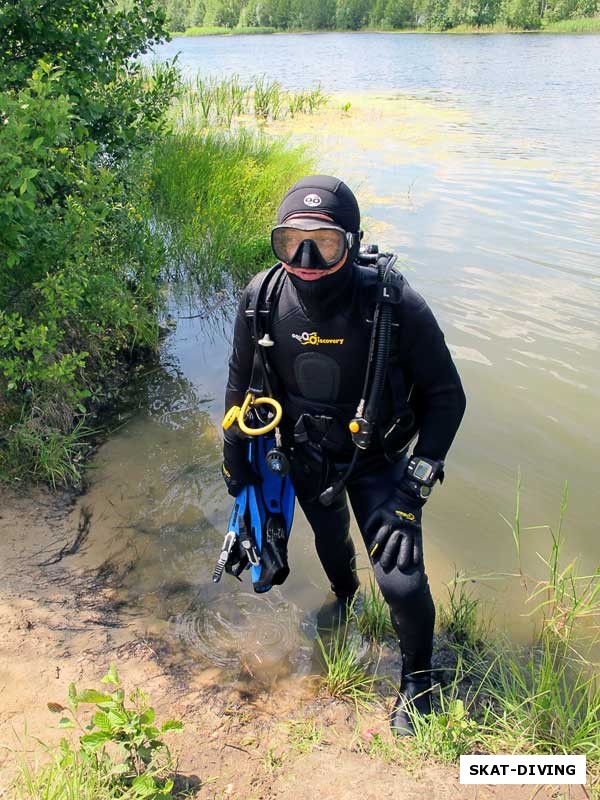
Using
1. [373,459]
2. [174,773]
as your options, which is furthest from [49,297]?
[174,773]

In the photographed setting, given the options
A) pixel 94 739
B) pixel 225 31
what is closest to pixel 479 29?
pixel 225 31

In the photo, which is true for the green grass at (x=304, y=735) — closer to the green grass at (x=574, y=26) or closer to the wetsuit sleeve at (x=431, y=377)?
the wetsuit sleeve at (x=431, y=377)

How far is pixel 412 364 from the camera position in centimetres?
226

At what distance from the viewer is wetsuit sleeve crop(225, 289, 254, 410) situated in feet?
7.96

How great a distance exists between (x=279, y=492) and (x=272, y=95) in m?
13.8

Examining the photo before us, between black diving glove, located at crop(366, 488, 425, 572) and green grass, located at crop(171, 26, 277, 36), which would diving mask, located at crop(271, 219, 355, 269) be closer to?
black diving glove, located at crop(366, 488, 425, 572)

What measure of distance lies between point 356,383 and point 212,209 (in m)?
4.62

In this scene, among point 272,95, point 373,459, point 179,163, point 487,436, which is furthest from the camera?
point 272,95

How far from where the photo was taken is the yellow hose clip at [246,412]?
236cm

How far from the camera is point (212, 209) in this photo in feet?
20.9

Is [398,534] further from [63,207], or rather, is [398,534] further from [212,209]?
[212,209]

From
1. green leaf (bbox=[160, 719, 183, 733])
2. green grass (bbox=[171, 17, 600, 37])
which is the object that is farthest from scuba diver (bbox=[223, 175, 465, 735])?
green grass (bbox=[171, 17, 600, 37])

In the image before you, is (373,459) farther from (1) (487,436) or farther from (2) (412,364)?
(1) (487,436)

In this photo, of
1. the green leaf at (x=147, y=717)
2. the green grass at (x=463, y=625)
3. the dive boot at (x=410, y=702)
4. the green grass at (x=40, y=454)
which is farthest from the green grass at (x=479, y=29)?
the green leaf at (x=147, y=717)
